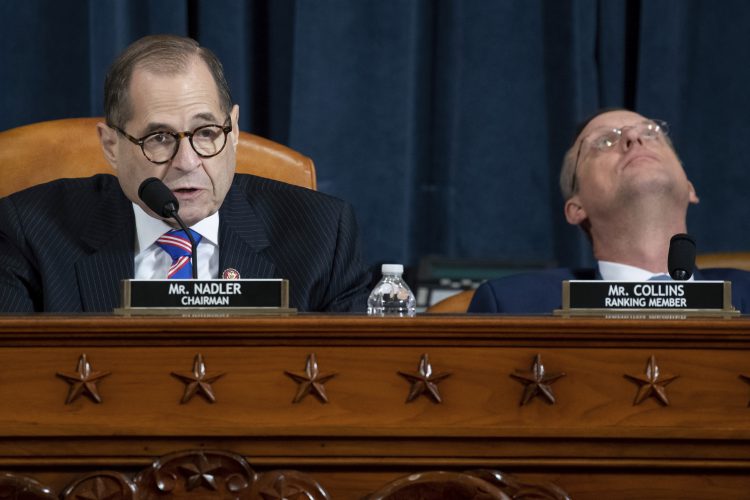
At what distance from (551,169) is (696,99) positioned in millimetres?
431

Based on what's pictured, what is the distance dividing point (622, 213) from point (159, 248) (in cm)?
83

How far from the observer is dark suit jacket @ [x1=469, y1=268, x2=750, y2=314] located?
186 centimetres

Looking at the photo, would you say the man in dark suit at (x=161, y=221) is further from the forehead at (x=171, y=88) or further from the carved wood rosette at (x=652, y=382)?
the carved wood rosette at (x=652, y=382)

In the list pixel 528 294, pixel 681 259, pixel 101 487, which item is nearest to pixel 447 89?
pixel 528 294

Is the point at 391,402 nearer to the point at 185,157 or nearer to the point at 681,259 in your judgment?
the point at 681,259

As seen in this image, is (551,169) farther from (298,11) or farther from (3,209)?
(3,209)

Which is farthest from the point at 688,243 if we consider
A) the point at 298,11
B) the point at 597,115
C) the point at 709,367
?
the point at 298,11

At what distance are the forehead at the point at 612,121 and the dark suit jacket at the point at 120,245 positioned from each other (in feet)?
1.81

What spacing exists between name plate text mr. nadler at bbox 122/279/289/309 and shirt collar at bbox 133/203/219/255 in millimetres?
506

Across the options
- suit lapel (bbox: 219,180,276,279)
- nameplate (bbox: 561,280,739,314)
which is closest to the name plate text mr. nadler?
nameplate (bbox: 561,280,739,314)

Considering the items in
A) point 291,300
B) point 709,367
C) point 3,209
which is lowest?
point 709,367

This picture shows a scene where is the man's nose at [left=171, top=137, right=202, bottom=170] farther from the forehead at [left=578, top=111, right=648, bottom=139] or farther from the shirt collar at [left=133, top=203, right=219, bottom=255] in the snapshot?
the forehead at [left=578, top=111, right=648, bottom=139]

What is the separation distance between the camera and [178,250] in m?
1.74

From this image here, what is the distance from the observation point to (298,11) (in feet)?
8.89
